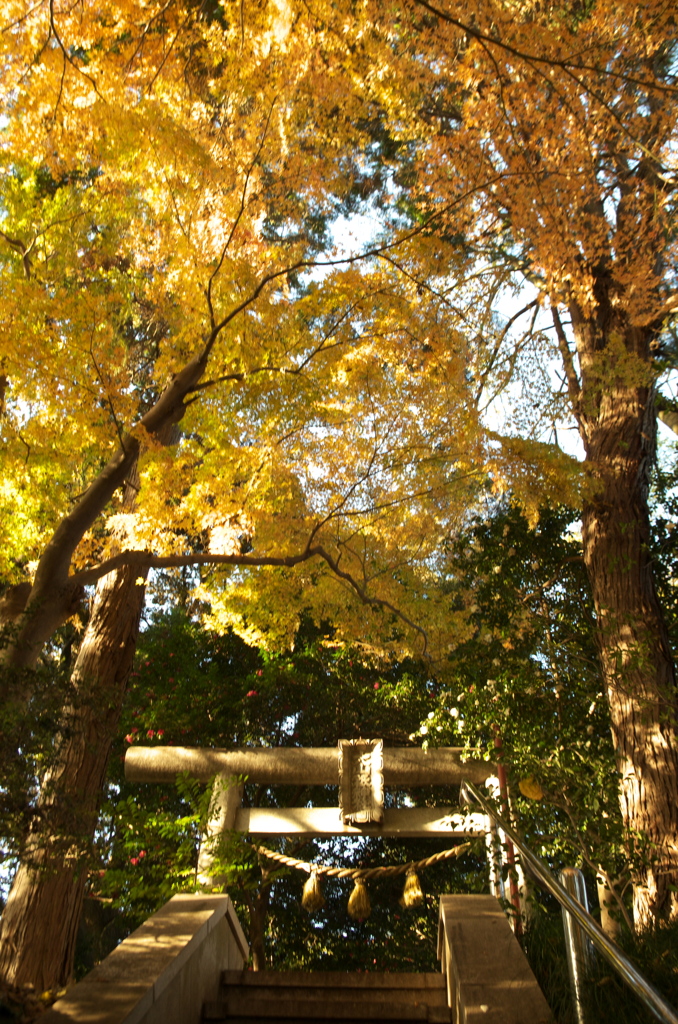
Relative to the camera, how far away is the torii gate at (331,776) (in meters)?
5.42

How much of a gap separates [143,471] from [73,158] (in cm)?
Result: 245

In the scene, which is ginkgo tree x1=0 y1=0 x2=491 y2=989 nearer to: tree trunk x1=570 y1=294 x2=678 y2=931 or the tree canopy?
the tree canopy

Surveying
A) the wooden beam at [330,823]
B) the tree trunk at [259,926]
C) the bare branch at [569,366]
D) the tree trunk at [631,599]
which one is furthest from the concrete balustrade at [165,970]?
the bare branch at [569,366]

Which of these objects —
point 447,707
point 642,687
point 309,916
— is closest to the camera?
point 642,687

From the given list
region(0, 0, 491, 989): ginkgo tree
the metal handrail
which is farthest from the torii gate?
the metal handrail

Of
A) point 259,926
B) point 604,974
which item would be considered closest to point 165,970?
point 604,974

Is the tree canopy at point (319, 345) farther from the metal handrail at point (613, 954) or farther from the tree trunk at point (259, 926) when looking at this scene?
the tree trunk at point (259, 926)

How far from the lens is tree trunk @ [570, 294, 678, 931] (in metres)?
4.43

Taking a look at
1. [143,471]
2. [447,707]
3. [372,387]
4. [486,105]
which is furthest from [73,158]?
[447,707]

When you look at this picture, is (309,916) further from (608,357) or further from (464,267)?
(464,267)

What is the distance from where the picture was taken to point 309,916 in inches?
312

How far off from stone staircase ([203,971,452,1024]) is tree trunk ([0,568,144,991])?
0.96 metres

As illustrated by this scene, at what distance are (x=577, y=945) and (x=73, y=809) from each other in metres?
2.00

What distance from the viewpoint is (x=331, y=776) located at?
18.6 ft
